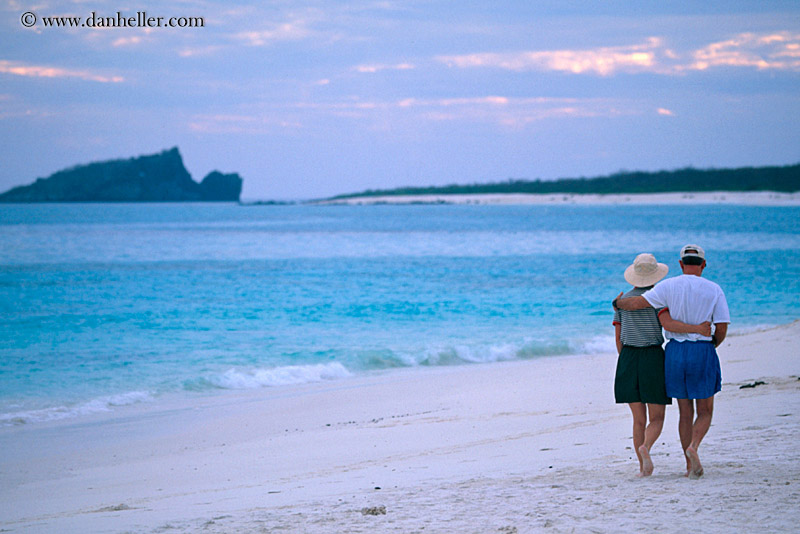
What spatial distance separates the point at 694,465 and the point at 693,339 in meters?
0.85

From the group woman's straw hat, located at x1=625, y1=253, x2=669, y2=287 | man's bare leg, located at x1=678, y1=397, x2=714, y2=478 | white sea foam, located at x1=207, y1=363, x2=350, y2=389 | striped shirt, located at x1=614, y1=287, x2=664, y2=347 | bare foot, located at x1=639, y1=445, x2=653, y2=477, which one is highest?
woman's straw hat, located at x1=625, y1=253, x2=669, y2=287

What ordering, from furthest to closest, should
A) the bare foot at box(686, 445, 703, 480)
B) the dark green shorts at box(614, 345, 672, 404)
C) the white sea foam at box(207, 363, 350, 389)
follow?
the white sea foam at box(207, 363, 350, 389), the dark green shorts at box(614, 345, 672, 404), the bare foot at box(686, 445, 703, 480)

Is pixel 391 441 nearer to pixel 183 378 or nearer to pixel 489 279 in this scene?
pixel 183 378

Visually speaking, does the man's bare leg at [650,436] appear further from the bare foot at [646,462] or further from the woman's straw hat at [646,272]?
the woman's straw hat at [646,272]

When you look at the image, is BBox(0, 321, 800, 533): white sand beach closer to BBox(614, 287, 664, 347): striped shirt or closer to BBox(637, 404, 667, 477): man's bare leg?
BBox(637, 404, 667, 477): man's bare leg

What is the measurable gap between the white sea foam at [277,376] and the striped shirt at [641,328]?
8.32 metres

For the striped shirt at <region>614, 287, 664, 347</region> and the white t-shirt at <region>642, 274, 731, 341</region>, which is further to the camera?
the striped shirt at <region>614, 287, 664, 347</region>

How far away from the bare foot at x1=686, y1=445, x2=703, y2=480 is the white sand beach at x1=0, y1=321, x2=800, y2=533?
0.18ft

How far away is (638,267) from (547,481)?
1624 millimetres

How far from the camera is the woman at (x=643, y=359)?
515cm

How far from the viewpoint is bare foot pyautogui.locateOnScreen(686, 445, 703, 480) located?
16.5 feet

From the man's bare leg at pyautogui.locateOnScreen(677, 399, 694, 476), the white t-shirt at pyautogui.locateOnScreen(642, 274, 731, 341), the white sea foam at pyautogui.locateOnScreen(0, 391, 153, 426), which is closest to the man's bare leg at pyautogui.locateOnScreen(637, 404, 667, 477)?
the man's bare leg at pyautogui.locateOnScreen(677, 399, 694, 476)

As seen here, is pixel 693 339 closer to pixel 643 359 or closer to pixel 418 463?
pixel 643 359

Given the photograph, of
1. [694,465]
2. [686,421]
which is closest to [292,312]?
[686,421]
